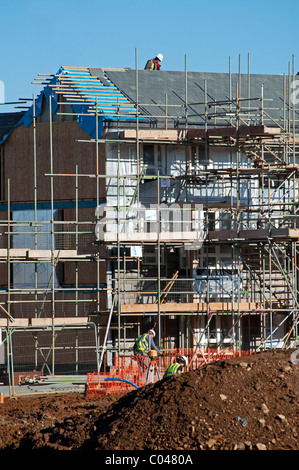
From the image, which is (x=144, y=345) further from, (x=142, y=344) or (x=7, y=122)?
(x=7, y=122)

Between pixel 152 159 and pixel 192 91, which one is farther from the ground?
pixel 192 91

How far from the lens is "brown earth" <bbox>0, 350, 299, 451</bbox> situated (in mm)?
12000

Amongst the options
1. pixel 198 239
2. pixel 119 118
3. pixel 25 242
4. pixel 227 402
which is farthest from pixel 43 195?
pixel 227 402

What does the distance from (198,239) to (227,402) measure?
1252 centimetres

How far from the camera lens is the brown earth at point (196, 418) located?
1200cm

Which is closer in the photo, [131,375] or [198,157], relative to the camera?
[131,375]

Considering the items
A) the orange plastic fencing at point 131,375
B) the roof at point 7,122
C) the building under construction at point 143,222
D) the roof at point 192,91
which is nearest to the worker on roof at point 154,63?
the roof at point 192,91

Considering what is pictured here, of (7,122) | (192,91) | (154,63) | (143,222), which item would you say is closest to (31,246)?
(143,222)

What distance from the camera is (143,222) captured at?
83.9 ft

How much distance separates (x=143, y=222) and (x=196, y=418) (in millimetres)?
13596

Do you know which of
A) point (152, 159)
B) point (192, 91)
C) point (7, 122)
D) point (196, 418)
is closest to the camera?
point (196, 418)

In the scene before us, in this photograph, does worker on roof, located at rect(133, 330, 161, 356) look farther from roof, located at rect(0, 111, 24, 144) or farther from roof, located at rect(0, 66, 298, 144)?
roof, located at rect(0, 111, 24, 144)

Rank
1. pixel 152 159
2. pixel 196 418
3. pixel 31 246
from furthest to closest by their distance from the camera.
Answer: pixel 31 246 < pixel 152 159 < pixel 196 418

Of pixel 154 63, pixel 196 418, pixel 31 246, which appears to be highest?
pixel 154 63
